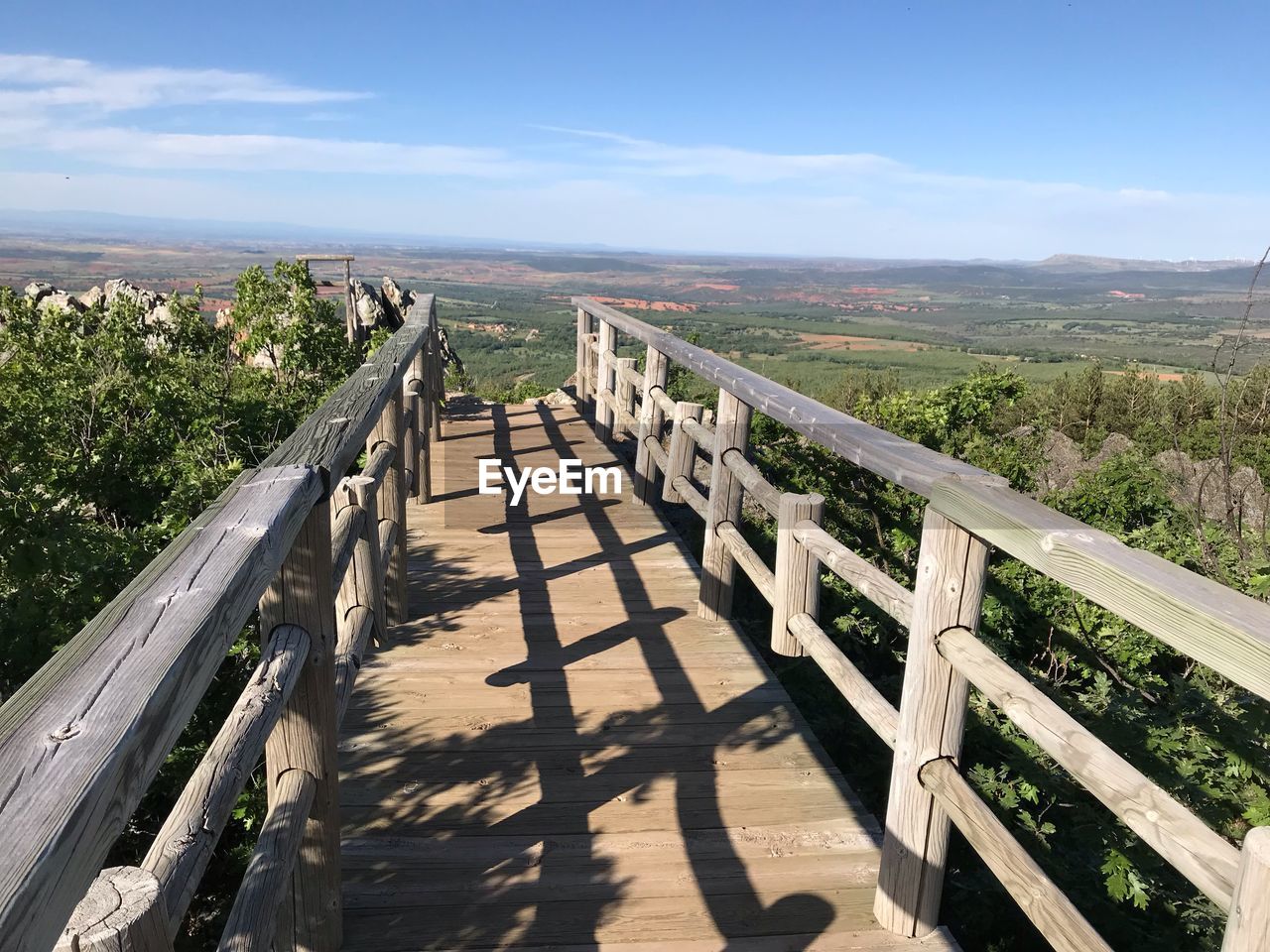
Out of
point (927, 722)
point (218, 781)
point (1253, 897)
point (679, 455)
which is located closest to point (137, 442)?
point (679, 455)

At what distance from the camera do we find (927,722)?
2141mm

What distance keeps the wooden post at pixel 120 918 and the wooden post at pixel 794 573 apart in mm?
2204

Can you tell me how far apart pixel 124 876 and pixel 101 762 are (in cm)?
31

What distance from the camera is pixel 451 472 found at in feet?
22.3

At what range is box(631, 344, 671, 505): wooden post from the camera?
5477mm

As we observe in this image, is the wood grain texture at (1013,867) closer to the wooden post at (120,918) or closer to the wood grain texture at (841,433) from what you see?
the wood grain texture at (841,433)

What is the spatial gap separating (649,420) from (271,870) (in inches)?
170

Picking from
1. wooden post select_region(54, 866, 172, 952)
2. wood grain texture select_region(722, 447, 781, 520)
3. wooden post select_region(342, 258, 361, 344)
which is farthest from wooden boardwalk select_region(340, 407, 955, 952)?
wooden post select_region(342, 258, 361, 344)

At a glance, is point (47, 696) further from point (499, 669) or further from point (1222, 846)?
point (499, 669)

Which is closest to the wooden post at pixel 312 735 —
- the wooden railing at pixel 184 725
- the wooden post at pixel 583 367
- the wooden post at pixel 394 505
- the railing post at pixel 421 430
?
the wooden railing at pixel 184 725

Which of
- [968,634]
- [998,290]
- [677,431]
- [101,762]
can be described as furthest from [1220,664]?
[998,290]

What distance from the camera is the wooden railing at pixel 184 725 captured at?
77 centimetres

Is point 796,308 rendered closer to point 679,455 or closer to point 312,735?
point 679,455

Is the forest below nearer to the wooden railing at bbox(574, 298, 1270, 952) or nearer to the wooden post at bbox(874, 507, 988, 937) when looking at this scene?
the wooden post at bbox(874, 507, 988, 937)
